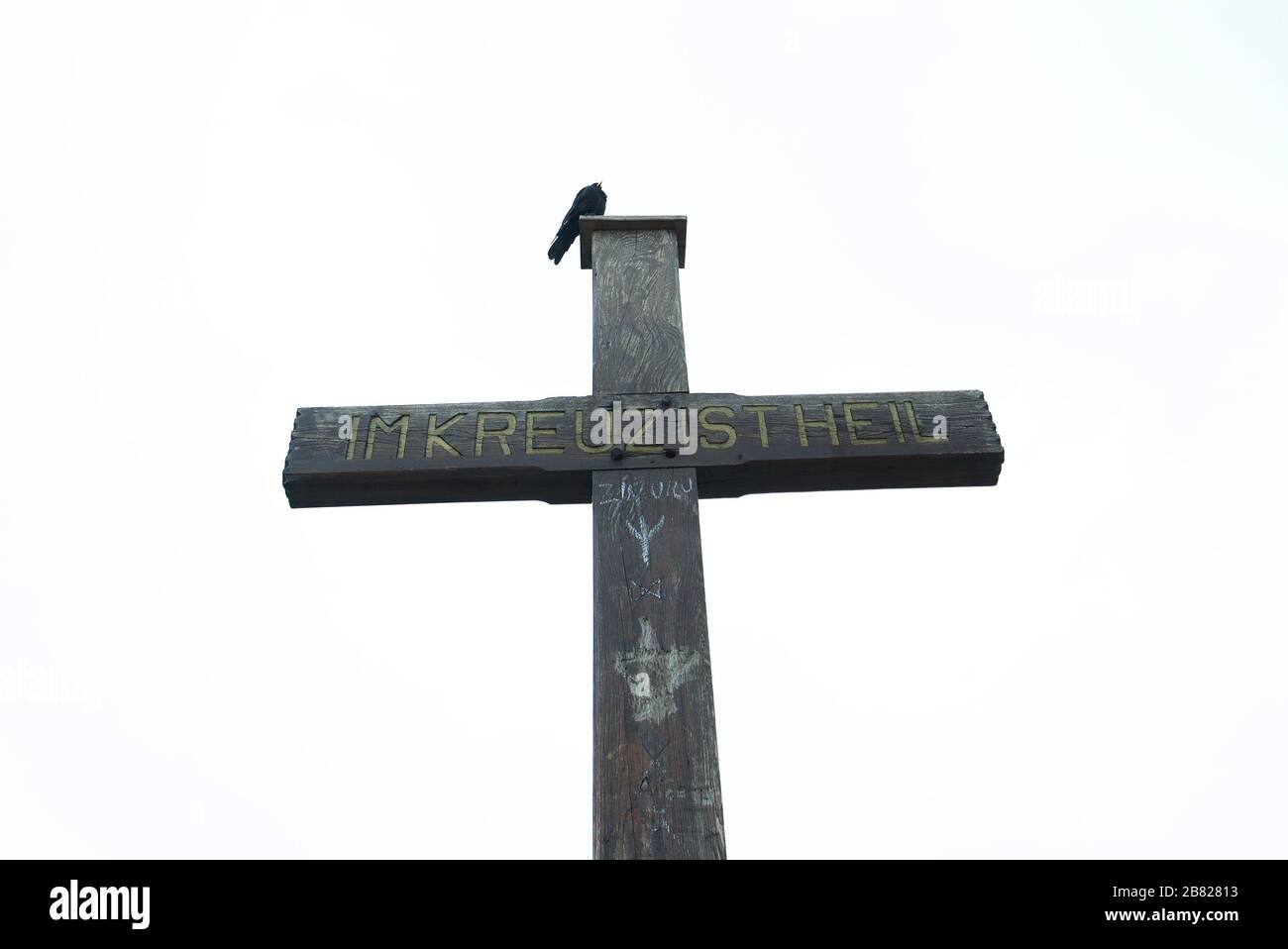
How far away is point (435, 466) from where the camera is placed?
3.67 m

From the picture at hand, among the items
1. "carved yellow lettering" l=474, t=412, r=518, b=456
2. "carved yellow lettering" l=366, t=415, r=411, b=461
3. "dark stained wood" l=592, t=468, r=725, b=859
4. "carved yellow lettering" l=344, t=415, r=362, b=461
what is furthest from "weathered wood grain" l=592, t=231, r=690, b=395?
"carved yellow lettering" l=344, t=415, r=362, b=461

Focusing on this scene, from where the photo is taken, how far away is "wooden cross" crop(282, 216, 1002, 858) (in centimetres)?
335

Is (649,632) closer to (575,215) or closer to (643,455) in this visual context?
(643,455)

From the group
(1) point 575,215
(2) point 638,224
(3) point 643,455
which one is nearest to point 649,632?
(3) point 643,455

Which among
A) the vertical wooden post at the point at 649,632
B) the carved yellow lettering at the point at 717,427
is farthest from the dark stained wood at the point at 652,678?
the carved yellow lettering at the point at 717,427

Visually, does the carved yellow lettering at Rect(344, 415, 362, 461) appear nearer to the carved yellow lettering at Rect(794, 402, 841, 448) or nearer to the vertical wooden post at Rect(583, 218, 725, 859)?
the vertical wooden post at Rect(583, 218, 725, 859)

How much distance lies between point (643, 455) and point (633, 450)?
3 cm

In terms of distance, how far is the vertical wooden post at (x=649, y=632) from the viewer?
2932mm

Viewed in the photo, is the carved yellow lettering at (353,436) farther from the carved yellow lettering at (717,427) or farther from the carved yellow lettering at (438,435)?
the carved yellow lettering at (717,427)
